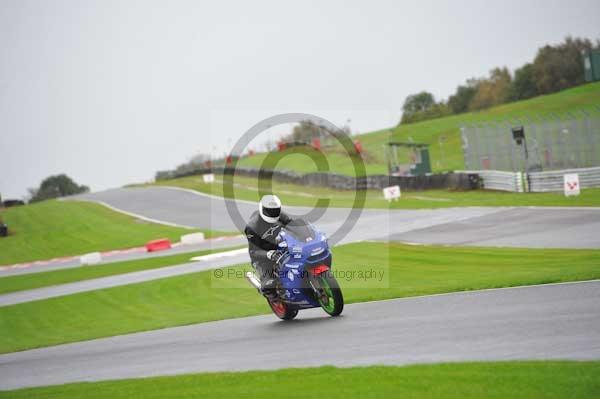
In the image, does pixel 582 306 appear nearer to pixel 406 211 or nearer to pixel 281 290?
pixel 281 290

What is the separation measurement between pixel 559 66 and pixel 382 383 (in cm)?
8626

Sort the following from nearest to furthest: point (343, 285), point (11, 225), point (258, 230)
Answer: point (258, 230) → point (343, 285) → point (11, 225)

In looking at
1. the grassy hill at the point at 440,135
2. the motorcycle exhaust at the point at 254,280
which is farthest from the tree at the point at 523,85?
the motorcycle exhaust at the point at 254,280

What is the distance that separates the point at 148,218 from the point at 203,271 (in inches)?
1149

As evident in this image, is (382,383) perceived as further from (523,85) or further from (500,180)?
(523,85)

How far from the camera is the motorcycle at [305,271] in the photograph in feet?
40.8

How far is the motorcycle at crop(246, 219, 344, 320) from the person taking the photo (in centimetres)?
1243

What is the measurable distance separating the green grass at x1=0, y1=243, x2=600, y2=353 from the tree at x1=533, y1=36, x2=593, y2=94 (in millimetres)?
67448

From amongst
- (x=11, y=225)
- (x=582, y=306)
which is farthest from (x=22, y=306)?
(x=11, y=225)

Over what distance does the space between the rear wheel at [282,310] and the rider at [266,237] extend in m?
0.48

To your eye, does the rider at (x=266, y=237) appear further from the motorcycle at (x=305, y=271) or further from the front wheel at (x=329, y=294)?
the front wheel at (x=329, y=294)

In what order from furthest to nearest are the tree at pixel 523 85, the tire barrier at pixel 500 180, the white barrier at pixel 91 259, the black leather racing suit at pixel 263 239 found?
the tree at pixel 523 85 < the tire barrier at pixel 500 180 < the white barrier at pixel 91 259 < the black leather racing suit at pixel 263 239

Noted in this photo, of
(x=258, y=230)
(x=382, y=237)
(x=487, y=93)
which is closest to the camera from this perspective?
(x=258, y=230)

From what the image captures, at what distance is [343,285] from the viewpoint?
18750mm
